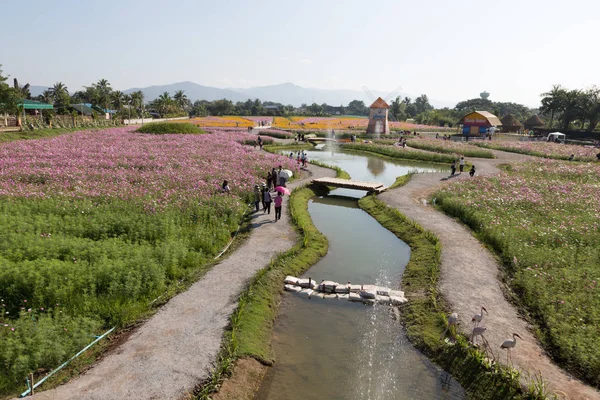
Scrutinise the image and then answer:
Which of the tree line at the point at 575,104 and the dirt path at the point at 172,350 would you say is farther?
the tree line at the point at 575,104

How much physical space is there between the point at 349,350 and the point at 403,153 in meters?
45.2

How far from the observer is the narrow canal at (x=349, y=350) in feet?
32.1

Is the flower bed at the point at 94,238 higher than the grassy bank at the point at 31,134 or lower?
lower

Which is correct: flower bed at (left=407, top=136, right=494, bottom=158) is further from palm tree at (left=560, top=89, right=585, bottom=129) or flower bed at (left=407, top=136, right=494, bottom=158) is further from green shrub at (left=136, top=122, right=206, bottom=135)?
palm tree at (left=560, top=89, right=585, bottom=129)

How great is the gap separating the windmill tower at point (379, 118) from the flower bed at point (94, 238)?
4808cm

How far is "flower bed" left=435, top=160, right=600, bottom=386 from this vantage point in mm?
11336

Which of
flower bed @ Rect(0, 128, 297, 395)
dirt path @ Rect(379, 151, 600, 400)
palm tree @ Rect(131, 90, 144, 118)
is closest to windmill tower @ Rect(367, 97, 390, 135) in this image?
flower bed @ Rect(0, 128, 297, 395)

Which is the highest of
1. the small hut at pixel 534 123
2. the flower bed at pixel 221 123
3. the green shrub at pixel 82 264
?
the small hut at pixel 534 123

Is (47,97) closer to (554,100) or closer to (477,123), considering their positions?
(477,123)

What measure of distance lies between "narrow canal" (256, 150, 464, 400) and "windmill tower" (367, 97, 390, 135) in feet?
200

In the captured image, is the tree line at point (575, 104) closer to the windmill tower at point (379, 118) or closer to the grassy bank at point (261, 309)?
the windmill tower at point (379, 118)

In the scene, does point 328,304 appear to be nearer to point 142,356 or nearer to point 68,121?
point 142,356

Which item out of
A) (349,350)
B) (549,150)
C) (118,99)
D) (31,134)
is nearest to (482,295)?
(349,350)

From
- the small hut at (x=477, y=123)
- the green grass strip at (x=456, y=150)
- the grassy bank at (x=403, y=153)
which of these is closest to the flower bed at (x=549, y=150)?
the green grass strip at (x=456, y=150)
